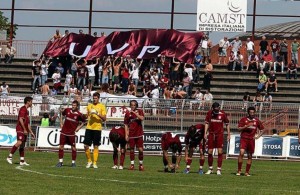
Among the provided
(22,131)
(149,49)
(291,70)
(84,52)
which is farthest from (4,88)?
(22,131)

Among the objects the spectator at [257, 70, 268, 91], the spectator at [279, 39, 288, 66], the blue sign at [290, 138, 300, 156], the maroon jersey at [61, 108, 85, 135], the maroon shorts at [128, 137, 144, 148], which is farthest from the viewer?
the spectator at [279, 39, 288, 66]

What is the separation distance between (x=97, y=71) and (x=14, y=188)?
33187 mm

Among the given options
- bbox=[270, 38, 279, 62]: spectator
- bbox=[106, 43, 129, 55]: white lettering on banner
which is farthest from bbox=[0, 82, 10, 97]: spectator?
bbox=[270, 38, 279, 62]: spectator

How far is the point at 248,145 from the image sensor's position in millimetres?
28578

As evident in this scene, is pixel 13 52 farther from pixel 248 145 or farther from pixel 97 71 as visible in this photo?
pixel 248 145

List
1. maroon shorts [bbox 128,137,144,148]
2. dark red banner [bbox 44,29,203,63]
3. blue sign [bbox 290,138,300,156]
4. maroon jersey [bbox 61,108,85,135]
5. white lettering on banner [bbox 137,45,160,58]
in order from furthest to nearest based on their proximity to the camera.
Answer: white lettering on banner [bbox 137,45,160,58] → dark red banner [bbox 44,29,203,63] → blue sign [bbox 290,138,300,156] → maroon jersey [bbox 61,108,85,135] → maroon shorts [bbox 128,137,144,148]

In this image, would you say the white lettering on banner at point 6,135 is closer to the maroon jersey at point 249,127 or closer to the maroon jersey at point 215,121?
the maroon jersey at point 215,121

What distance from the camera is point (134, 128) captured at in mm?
29297

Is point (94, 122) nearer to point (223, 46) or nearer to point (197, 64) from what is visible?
point (197, 64)

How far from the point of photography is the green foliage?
20.8 metres

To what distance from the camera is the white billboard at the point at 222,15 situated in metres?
52.9

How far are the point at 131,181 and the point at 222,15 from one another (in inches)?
1194

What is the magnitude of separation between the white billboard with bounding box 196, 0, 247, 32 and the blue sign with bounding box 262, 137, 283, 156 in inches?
489

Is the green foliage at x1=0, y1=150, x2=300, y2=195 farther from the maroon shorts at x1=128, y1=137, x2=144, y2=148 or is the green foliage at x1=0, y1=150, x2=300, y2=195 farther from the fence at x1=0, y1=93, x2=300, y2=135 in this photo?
the fence at x1=0, y1=93, x2=300, y2=135
